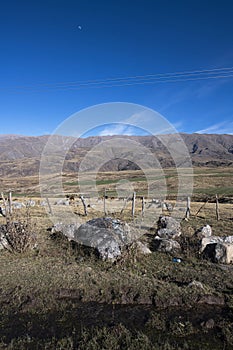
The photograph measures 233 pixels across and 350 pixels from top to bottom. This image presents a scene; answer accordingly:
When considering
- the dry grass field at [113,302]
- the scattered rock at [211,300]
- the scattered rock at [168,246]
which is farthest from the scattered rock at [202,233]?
the scattered rock at [211,300]

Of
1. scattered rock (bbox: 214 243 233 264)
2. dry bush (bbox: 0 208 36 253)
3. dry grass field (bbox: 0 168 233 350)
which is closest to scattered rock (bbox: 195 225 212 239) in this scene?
dry grass field (bbox: 0 168 233 350)

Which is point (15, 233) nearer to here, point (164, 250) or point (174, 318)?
point (164, 250)

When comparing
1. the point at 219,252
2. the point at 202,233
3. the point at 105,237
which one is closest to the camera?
the point at 219,252

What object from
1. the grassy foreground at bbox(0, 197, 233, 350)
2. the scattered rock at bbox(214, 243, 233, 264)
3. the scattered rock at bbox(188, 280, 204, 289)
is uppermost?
the scattered rock at bbox(214, 243, 233, 264)

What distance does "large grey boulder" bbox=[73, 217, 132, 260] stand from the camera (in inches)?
375

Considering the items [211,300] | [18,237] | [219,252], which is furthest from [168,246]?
[18,237]

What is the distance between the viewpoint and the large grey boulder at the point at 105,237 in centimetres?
952

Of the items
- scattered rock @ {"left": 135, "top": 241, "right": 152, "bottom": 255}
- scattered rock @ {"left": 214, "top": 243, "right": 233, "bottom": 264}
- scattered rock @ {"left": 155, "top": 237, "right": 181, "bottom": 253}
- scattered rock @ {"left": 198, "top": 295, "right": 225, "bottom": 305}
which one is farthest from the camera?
scattered rock @ {"left": 155, "top": 237, "right": 181, "bottom": 253}

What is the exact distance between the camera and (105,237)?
1033cm

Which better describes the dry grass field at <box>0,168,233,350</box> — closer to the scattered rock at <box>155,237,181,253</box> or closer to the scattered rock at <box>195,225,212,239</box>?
the scattered rock at <box>155,237,181,253</box>

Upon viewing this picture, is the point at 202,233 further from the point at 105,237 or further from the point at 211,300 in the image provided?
the point at 211,300

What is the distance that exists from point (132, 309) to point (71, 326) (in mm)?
1581

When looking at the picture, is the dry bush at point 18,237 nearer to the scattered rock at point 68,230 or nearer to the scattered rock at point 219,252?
the scattered rock at point 68,230

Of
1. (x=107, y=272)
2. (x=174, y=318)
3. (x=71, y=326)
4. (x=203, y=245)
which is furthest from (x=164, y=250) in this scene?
(x=71, y=326)
